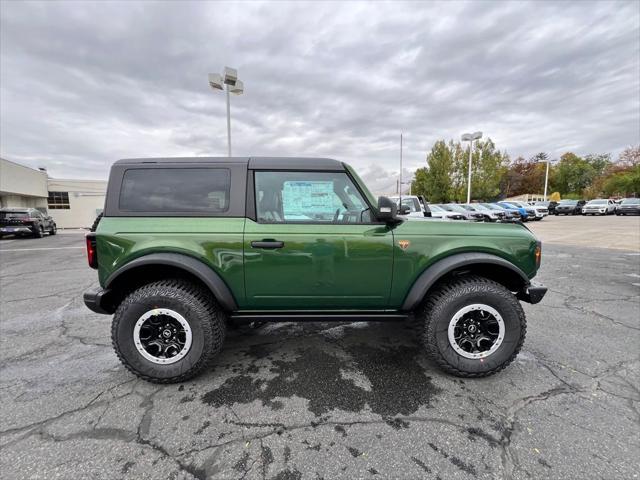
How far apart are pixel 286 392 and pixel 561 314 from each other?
3.95m

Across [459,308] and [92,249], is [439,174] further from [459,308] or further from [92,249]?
[92,249]

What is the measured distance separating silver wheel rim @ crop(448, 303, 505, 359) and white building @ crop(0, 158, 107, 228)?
30238 mm

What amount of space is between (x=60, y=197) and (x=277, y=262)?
37.7 metres

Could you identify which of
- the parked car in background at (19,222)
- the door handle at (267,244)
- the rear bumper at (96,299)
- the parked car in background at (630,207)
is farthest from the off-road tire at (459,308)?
the parked car in background at (630,207)

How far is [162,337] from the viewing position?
8.07ft

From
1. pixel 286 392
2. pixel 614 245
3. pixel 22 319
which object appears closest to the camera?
pixel 286 392

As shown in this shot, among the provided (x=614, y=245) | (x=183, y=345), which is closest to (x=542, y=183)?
(x=614, y=245)

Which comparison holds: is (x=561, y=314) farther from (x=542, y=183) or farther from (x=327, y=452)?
(x=542, y=183)

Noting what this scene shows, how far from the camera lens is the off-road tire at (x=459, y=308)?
2.46 m

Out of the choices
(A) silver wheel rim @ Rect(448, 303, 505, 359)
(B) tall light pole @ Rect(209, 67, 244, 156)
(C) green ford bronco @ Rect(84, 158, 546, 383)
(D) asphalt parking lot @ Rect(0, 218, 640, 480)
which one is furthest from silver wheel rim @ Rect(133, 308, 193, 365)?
(B) tall light pole @ Rect(209, 67, 244, 156)

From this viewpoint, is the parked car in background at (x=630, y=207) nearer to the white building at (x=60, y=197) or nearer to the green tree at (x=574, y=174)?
the green tree at (x=574, y=174)

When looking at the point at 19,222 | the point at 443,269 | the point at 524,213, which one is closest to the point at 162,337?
the point at 443,269

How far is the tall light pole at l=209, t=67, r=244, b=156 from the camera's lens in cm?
989

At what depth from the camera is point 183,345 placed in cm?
247
